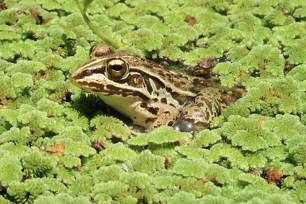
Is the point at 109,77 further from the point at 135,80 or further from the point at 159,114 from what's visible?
the point at 159,114

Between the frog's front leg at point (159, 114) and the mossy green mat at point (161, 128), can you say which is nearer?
the mossy green mat at point (161, 128)

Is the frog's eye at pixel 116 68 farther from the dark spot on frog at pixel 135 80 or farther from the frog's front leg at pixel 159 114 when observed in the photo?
the frog's front leg at pixel 159 114

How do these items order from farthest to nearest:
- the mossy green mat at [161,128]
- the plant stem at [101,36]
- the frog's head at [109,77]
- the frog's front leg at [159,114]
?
the plant stem at [101,36] < the frog's front leg at [159,114] < the frog's head at [109,77] < the mossy green mat at [161,128]

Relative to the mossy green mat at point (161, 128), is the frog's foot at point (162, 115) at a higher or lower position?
lower

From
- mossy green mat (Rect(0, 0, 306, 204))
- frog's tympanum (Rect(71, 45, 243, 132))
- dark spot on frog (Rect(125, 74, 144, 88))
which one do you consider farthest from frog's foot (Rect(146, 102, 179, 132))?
mossy green mat (Rect(0, 0, 306, 204))

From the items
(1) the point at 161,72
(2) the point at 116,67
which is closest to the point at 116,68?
(2) the point at 116,67

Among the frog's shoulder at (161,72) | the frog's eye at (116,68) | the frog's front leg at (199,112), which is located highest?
the frog's eye at (116,68)

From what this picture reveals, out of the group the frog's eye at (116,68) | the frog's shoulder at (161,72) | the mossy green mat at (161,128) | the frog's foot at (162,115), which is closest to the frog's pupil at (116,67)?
the frog's eye at (116,68)
